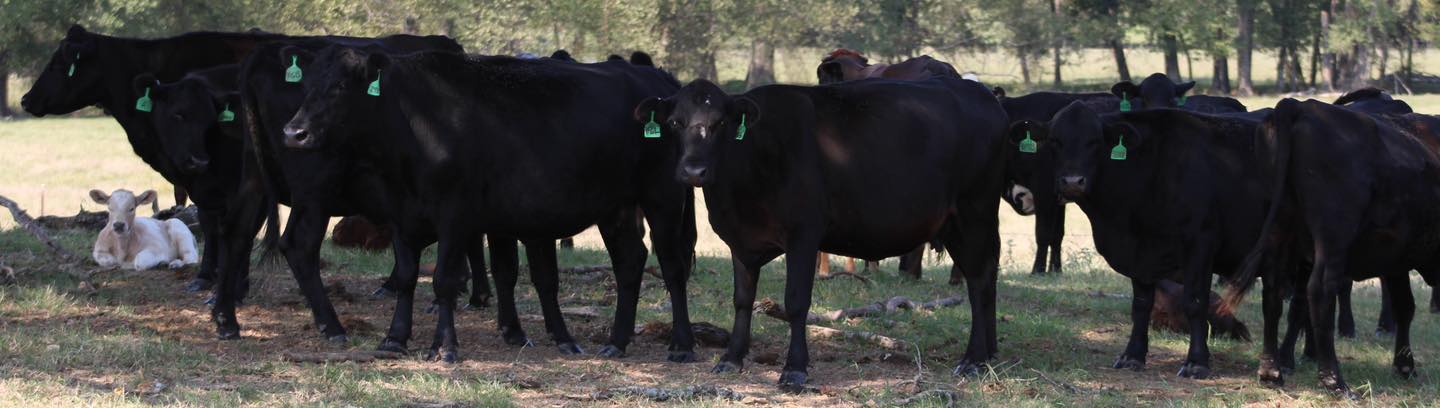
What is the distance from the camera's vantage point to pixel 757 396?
26.7 ft

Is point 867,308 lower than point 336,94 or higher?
lower

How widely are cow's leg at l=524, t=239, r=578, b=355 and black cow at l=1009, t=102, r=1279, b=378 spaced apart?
9.90 feet

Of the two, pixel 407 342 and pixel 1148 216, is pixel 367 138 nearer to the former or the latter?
pixel 407 342

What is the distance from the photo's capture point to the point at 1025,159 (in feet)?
42.9

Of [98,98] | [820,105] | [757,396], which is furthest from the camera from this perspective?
[98,98]

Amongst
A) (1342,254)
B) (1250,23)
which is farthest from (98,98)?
(1250,23)

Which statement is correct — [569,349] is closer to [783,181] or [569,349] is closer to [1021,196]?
[783,181]

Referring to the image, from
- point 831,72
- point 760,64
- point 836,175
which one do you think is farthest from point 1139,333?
point 760,64

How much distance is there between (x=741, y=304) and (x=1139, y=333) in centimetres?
251

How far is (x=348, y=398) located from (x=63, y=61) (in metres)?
5.98

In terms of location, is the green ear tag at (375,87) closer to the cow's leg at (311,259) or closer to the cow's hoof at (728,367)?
the cow's leg at (311,259)

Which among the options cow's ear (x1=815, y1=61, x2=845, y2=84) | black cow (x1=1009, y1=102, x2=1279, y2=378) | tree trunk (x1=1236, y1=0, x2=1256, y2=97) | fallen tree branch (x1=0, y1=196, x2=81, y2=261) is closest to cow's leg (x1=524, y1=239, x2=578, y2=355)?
black cow (x1=1009, y1=102, x2=1279, y2=378)

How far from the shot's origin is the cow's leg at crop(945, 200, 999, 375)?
930 cm

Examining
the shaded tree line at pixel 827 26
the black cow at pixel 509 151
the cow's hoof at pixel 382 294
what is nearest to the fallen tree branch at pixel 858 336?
the black cow at pixel 509 151
